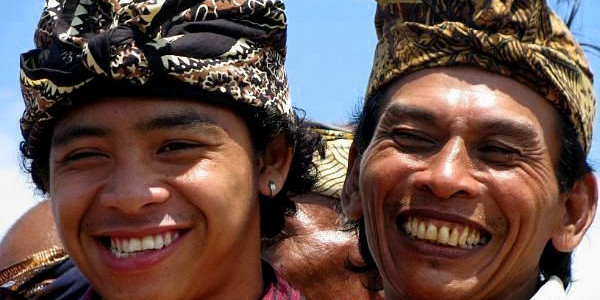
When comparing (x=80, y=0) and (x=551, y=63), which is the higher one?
(x=80, y=0)

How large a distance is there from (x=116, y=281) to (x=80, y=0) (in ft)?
3.45

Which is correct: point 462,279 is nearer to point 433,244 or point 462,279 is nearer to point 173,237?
point 433,244

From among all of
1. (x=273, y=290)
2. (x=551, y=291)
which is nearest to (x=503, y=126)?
(x=551, y=291)

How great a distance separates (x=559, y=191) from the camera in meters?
4.32

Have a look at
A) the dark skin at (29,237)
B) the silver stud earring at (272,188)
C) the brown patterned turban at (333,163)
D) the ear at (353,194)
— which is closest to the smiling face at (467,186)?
the ear at (353,194)

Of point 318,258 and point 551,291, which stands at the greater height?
point 551,291

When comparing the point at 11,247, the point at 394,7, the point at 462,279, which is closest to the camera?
the point at 462,279

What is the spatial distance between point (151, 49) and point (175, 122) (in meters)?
0.27

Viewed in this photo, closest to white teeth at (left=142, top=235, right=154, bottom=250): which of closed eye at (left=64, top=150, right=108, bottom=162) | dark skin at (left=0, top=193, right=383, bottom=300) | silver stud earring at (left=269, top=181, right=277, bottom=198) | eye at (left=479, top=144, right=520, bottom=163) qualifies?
closed eye at (left=64, top=150, right=108, bottom=162)

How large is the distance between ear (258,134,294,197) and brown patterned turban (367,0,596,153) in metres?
0.55

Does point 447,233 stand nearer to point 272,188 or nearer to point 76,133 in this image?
point 272,188

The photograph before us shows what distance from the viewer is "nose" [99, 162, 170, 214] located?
4.07 meters

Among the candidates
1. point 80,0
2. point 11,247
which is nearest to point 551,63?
point 80,0

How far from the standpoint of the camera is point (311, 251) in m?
6.16
